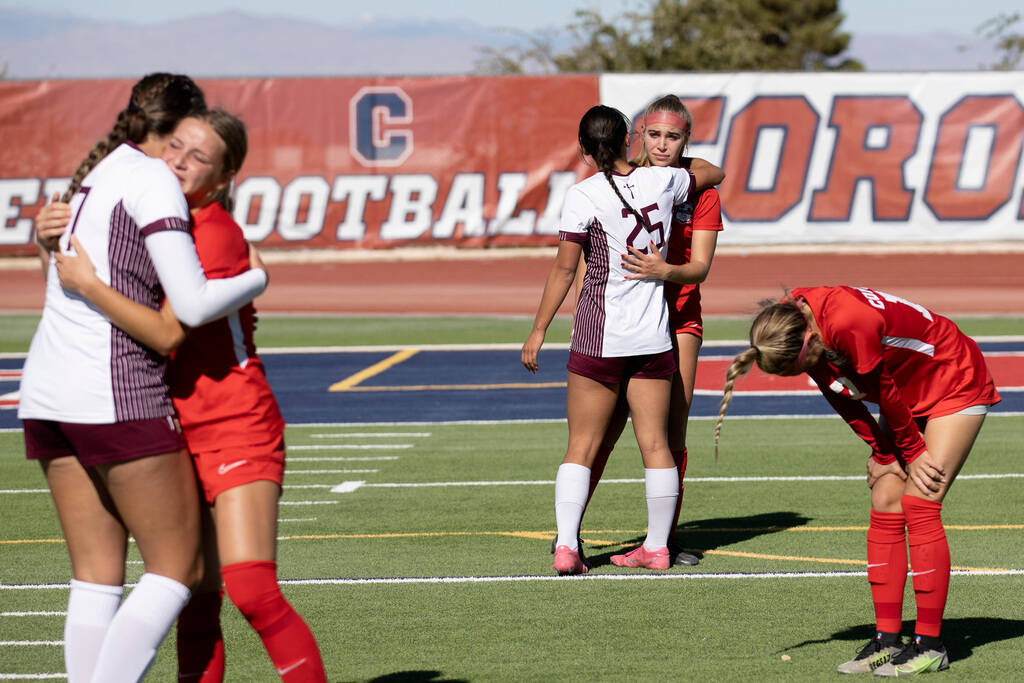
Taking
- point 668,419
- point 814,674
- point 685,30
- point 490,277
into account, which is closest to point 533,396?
point 668,419

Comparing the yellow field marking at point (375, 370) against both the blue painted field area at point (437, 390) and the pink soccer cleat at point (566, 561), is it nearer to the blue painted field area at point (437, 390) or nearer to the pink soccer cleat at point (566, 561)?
the blue painted field area at point (437, 390)

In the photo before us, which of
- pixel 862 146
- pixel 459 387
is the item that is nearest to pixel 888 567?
pixel 459 387

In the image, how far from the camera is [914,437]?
15.5 ft

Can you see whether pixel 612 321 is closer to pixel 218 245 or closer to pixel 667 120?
pixel 667 120

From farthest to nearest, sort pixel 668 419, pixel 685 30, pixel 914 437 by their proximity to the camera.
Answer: pixel 685 30 → pixel 668 419 → pixel 914 437

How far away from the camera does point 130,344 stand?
12.0 ft

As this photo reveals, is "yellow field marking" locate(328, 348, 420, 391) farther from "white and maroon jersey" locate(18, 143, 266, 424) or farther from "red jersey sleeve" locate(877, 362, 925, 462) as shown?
"white and maroon jersey" locate(18, 143, 266, 424)

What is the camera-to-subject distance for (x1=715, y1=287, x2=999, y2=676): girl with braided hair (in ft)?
15.1

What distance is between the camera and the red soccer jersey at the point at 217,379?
379 centimetres

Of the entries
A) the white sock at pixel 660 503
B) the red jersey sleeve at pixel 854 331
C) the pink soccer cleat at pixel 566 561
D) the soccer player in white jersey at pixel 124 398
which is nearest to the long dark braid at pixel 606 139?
the white sock at pixel 660 503

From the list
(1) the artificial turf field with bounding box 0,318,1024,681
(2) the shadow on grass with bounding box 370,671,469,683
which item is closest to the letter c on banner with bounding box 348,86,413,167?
(1) the artificial turf field with bounding box 0,318,1024,681

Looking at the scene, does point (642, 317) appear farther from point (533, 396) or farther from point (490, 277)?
point (490, 277)

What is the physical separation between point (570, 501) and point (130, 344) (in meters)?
3.09

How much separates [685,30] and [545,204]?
14.4 m
